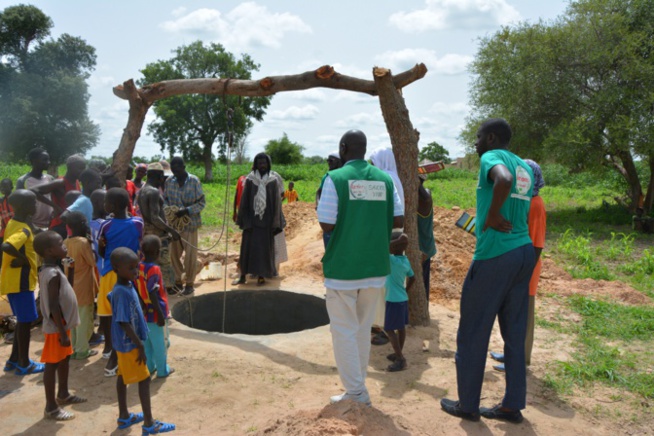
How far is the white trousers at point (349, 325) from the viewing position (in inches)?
131

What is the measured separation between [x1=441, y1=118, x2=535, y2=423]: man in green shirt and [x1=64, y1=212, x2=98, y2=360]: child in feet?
9.85

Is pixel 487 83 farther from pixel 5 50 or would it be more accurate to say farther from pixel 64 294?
pixel 5 50

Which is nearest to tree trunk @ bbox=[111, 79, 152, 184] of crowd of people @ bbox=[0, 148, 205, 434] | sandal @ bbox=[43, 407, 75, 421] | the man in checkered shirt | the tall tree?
crowd of people @ bbox=[0, 148, 205, 434]

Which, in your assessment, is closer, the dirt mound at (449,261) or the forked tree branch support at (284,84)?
the forked tree branch support at (284,84)

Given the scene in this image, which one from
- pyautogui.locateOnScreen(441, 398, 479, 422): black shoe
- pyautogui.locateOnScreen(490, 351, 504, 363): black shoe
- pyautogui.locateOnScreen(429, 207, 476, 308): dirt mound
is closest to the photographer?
pyautogui.locateOnScreen(441, 398, 479, 422): black shoe

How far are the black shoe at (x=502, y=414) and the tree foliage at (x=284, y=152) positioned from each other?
41.4 m

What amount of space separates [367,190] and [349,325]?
86cm

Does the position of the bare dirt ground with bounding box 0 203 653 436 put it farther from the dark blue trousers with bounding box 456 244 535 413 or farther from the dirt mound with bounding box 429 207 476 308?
the dirt mound with bounding box 429 207 476 308

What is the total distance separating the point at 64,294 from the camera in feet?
11.6

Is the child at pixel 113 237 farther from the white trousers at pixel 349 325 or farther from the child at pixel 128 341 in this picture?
the white trousers at pixel 349 325

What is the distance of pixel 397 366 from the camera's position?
4.34 m

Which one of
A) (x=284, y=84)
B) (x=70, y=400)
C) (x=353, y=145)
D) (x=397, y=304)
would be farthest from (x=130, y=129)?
(x=397, y=304)

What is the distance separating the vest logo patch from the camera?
10.7ft

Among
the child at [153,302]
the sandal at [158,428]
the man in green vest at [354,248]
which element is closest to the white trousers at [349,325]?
the man in green vest at [354,248]
